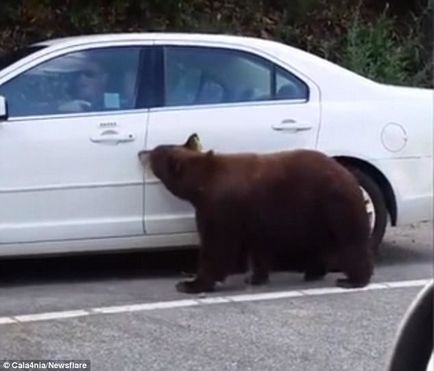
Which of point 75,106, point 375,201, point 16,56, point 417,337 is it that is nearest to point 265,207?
point 375,201

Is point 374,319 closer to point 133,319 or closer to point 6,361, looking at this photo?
point 133,319

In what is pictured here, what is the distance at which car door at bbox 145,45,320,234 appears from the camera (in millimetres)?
8312

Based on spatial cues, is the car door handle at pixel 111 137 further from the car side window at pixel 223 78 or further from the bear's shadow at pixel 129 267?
the bear's shadow at pixel 129 267

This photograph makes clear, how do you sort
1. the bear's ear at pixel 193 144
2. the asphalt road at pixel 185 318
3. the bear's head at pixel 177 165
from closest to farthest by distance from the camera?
the asphalt road at pixel 185 318 → the bear's head at pixel 177 165 → the bear's ear at pixel 193 144

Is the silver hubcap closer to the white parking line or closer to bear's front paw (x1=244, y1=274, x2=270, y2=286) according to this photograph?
the white parking line

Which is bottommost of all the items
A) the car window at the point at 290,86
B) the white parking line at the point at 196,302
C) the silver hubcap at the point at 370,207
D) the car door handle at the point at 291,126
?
the white parking line at the point at 196,302

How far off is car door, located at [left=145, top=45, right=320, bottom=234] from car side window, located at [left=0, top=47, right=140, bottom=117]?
242 millimetres

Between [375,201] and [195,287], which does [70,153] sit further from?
[375,201]

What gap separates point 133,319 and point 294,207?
50.3 inches

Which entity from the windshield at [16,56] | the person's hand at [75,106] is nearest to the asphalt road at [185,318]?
the person's hand at [75,106]

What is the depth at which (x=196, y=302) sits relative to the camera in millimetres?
7805

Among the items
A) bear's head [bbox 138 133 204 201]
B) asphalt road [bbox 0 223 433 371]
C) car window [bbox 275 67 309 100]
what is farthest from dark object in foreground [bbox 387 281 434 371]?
car window [bbox 275 67 309 100]

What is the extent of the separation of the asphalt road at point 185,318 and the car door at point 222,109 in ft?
1.92

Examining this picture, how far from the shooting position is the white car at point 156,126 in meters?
8.12
